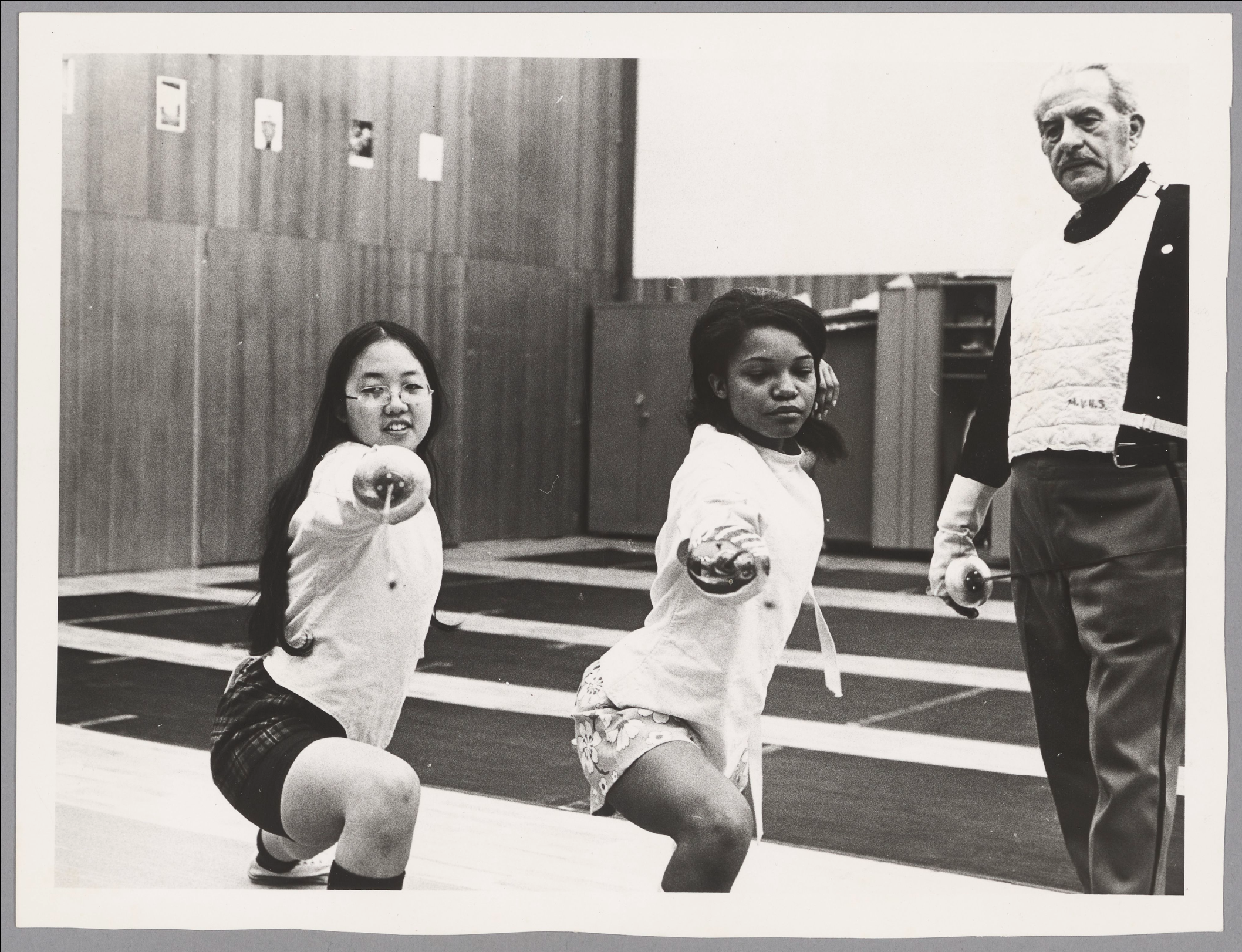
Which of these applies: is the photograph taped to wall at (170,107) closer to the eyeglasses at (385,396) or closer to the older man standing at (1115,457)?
the eyeglasses at (385,396)

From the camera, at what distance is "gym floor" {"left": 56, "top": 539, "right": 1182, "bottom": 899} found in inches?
117

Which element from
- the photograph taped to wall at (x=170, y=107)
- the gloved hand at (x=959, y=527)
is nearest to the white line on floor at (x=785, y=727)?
the gloved hand at (x=959, y=527)

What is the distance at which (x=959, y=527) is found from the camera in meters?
2.64

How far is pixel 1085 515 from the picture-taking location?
8.29ft

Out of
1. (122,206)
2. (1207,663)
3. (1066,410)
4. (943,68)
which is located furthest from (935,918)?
(122,206)

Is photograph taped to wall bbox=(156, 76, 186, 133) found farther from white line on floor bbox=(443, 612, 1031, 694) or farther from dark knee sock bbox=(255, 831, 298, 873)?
dark knee sock bbox=(255, 831, 298, 873)

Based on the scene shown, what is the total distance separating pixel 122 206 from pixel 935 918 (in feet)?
20.3

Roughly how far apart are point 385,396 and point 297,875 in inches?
39.0

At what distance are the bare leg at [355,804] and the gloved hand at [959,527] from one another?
101 cm

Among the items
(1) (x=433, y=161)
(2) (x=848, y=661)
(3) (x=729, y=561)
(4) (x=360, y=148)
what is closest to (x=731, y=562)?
(3) (x=729, y=561)

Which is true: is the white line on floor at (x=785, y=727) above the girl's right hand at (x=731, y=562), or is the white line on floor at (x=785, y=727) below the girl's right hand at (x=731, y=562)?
below

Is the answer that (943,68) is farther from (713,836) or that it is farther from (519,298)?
(519,298)

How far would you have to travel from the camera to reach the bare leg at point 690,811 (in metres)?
2.09

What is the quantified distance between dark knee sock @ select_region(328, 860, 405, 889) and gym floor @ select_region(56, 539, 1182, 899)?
1.36ft
